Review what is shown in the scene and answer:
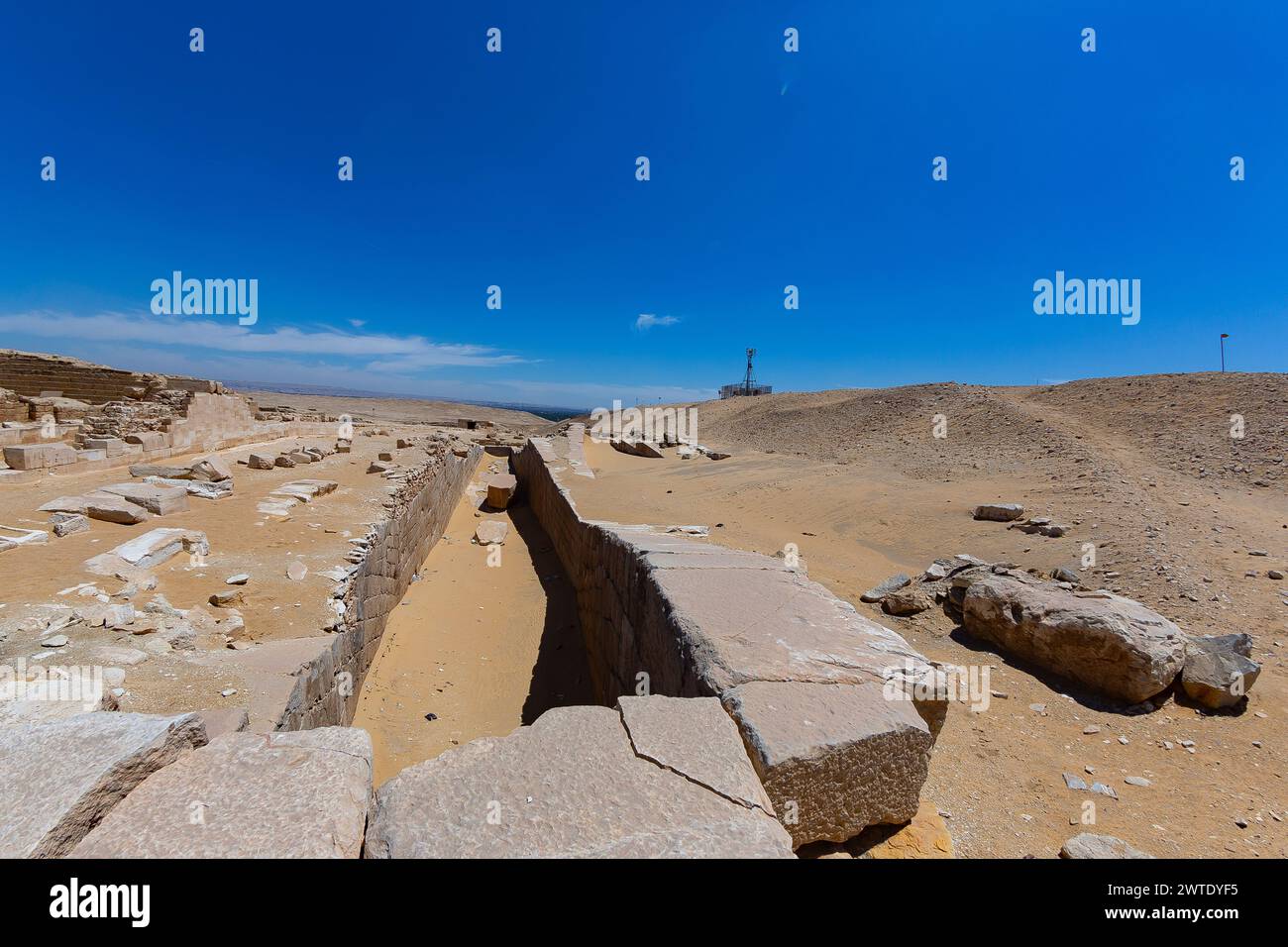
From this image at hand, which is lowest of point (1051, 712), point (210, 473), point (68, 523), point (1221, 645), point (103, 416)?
point (1051, 712)

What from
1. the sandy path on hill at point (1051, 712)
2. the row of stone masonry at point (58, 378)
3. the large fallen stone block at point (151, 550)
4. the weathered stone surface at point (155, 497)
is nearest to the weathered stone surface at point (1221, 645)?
the sandy path on hill at point (1051, 712)

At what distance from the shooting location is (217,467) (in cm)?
770

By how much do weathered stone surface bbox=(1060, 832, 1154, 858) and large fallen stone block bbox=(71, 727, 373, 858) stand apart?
2553 millimetres

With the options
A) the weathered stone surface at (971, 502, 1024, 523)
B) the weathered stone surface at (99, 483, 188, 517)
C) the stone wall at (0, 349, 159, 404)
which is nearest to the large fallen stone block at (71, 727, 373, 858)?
the weathered stone surface at (99, 483, 188, 517)

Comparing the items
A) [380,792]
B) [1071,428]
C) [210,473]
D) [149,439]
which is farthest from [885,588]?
[149,439]

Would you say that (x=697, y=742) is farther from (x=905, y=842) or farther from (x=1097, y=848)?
(x=1097, y=848)

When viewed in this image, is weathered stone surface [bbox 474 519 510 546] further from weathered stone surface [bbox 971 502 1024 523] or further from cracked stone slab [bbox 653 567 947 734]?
weathered stone surface [bbox 971 502 1024 523]

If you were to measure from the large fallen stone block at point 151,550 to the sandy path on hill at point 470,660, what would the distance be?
1973 mm

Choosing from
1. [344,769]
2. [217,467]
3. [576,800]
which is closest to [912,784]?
[576,800]

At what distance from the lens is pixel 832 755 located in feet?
5.41

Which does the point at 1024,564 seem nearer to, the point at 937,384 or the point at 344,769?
the point at 344,769

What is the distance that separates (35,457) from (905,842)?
456 inches
